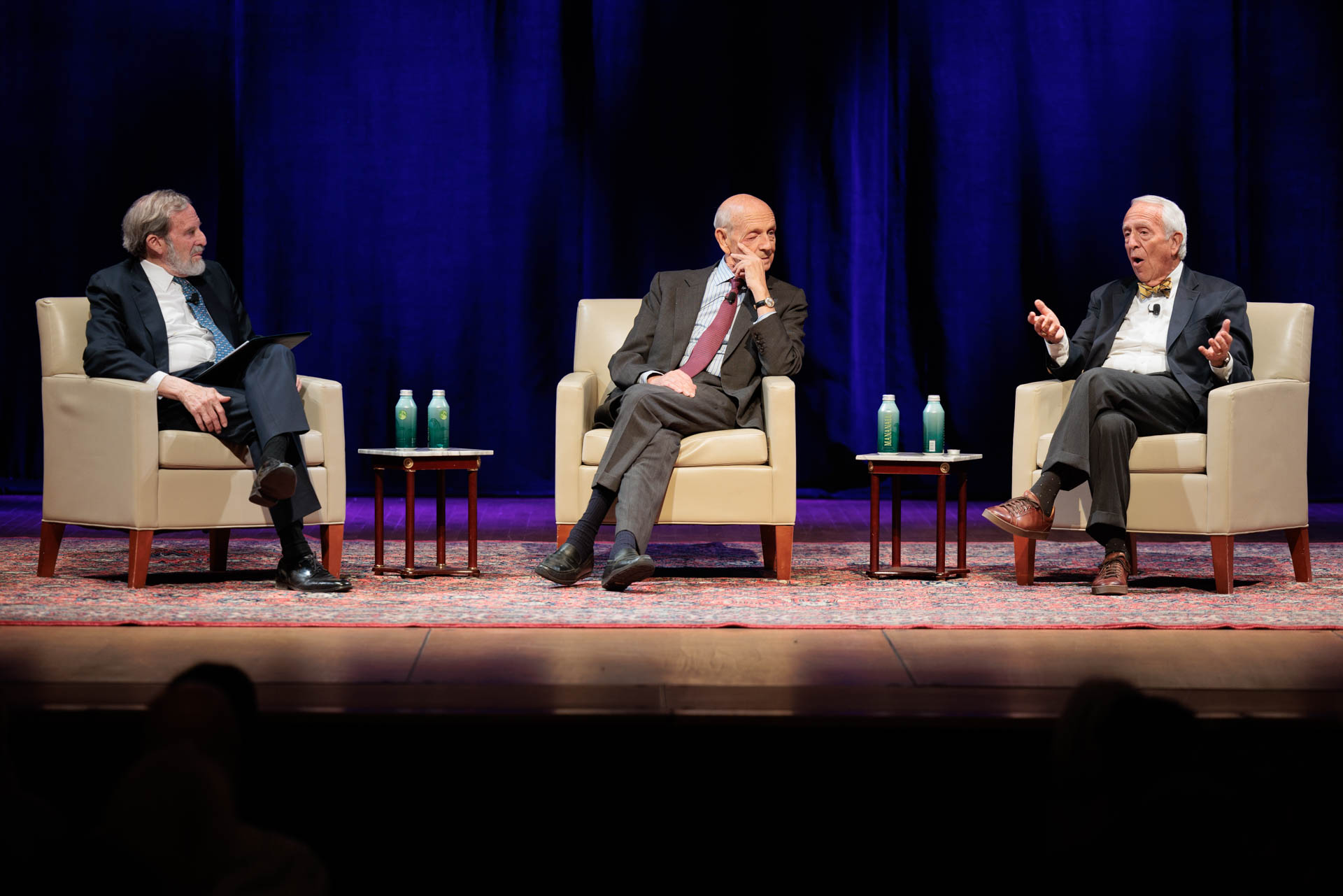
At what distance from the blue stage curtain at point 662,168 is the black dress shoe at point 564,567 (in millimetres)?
3007

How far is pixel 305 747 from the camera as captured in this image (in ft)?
5.48

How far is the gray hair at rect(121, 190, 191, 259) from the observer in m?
3.87

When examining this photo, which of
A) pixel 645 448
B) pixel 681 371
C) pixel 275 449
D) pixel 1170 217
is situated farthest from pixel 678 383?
pixel 1170 217

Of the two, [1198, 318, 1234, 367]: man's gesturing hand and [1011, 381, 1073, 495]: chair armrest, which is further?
[1011, 381, 1073, 495]: chair armrest

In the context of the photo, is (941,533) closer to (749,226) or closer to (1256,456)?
(1256,456)

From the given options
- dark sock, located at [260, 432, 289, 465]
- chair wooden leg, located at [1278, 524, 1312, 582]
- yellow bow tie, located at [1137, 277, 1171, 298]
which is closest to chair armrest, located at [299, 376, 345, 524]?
dark sock, located at [260, 432, 289, 465]

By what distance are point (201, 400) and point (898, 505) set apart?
2.02 meters

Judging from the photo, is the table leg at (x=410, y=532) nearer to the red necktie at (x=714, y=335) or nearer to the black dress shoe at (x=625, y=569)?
the black dress shoe at (x=625, y=569)

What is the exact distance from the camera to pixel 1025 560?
149 inches

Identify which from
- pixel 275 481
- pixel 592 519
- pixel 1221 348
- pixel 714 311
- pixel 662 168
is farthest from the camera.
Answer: pixel 662 168

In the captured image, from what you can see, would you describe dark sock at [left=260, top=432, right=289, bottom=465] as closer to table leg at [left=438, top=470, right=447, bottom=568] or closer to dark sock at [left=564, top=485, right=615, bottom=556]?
table leg at [left=438, top=470, right=447, bottom=568]

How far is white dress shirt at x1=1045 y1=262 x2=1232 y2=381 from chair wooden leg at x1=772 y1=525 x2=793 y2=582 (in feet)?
3.18

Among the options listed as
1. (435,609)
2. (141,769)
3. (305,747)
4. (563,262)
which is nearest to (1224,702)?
→ (305,747)

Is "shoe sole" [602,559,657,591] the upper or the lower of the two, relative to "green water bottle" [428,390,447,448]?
lower
